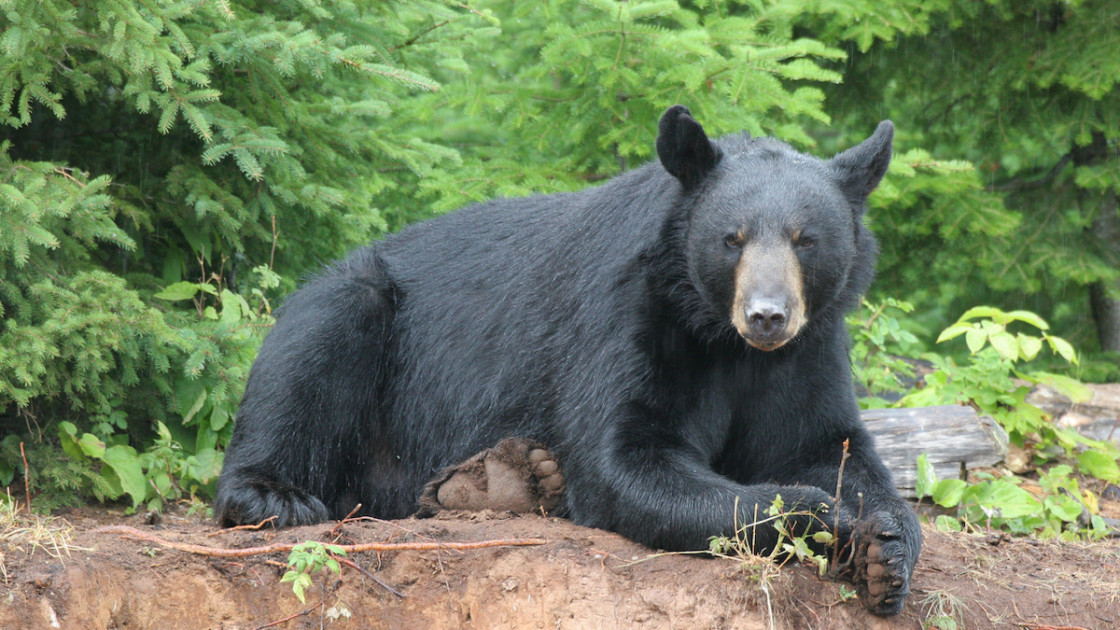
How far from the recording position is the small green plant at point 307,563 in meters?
3.66

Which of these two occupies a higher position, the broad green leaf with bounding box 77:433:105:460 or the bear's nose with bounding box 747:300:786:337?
the bear's nose with bounding box 747:300:786:337

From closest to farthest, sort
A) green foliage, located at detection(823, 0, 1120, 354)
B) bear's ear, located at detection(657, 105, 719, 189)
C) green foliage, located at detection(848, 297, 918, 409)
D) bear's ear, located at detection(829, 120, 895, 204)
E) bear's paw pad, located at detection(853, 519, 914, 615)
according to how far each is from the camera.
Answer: bear's paw pad, located at detection(853, 519, 914, 615) → bear's ear, located at detection(657, 105, 719, 189) → bear's ear, located at detection(829, 120, 895, 204) → green foliage, located at detection(848, 297, 918, 409) → green foliage, located at detection(823, 0, 1120, 354)

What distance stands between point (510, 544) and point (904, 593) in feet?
4.56

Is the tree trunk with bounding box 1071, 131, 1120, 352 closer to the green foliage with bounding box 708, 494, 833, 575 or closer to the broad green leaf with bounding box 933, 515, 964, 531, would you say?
the broad green leaf with bounding box 933, 515, 964, 531

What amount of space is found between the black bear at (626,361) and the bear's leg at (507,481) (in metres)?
0.10

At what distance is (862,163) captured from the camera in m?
4.51

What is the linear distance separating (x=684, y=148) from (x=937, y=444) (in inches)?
103

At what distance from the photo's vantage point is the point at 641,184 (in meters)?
4.73

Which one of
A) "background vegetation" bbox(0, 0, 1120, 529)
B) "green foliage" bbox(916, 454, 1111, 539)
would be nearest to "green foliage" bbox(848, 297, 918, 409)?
"background vegetation" bbox(0, 0, 1120, 529)

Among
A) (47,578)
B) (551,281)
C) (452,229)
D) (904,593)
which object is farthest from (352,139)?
(904,593)

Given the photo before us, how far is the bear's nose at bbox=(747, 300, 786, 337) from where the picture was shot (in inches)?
151

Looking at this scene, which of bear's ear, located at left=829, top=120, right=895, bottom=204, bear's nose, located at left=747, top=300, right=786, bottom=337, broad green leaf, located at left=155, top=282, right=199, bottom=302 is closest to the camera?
bear's nose, located at left=747, top=300, right=786, bottom=337

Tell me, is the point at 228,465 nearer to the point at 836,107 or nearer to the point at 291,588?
the point at 291,588

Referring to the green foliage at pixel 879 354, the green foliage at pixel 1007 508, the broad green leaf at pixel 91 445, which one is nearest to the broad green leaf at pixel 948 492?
the green foliage at pixel 1007 508
